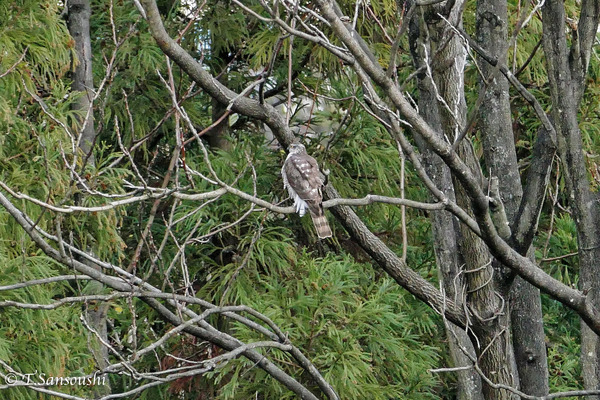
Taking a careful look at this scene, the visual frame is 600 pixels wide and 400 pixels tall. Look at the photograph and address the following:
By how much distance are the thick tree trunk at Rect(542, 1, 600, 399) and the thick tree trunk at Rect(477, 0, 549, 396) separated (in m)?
0.45

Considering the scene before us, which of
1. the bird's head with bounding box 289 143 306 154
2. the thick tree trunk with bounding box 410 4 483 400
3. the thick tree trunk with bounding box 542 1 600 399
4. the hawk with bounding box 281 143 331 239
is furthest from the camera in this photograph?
the hawk with bounding box 281 143 331 239

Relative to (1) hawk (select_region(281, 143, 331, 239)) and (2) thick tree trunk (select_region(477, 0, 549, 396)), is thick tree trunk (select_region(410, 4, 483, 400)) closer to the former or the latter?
(2) thick tree trunk (select_region(477, 0, 549, 396))

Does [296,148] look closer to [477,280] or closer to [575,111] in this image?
[477,280]

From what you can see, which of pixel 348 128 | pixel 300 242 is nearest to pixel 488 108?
pixel 348 128

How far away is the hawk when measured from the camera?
4781 millimetres

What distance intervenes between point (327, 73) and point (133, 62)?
144cm

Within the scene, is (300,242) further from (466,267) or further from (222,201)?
(466,267)

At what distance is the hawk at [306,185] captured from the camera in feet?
15.7

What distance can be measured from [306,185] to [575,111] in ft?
5.96

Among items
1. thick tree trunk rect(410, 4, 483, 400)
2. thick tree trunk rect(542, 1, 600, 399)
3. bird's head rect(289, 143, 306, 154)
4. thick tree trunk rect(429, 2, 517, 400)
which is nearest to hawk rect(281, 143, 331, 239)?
bird's head rect(289, 143, 306, 154)

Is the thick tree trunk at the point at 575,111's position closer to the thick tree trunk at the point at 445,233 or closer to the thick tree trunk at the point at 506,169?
the thick tree trunk at the point at 506,169

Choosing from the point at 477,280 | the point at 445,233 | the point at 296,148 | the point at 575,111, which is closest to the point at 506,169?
the point at 445,233

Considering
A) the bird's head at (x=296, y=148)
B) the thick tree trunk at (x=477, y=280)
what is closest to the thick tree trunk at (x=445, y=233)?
the thick tree trunk at (x=477, y=280)

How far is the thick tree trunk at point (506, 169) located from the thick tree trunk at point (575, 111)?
453 mm
